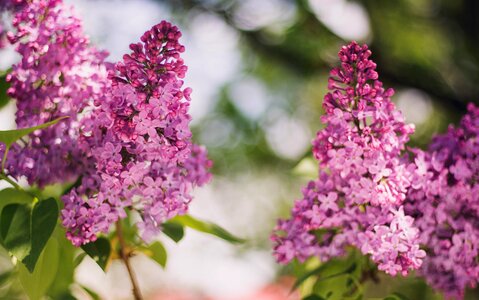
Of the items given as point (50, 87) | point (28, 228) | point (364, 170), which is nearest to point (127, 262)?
point (28, 228)

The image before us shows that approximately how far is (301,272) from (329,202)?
0.32 meters

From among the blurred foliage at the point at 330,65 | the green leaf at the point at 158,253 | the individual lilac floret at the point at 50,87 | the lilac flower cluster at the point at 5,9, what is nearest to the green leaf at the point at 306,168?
the green leaf at the point at 158,253

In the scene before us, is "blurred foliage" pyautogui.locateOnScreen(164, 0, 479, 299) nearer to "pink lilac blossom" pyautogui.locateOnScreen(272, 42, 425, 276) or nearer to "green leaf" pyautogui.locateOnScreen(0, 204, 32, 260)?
"pink lilac blossom" pyautogui.locateOnScreen(272, 42, 425, 276)

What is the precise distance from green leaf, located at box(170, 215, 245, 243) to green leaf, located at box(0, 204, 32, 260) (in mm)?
264

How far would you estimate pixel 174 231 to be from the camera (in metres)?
0.98

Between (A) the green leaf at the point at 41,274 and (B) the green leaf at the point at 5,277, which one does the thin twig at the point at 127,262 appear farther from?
(B) the green leaf at the point at 5,277

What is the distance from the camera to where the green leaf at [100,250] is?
0.88 meters

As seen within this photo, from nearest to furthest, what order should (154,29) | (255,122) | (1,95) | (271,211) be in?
(154,29)
(1,95)
(255,122)
(271,211)

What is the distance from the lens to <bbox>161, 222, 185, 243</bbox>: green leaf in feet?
3.15

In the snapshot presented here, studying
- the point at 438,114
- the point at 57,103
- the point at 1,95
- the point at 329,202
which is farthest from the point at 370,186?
the point at 438,114

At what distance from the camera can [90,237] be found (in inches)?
31.6

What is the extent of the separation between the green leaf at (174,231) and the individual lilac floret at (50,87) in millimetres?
162

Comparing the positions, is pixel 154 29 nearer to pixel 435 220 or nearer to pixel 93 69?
pixel 93 69

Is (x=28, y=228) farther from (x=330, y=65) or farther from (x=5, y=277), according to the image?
(x=330, y=65)
